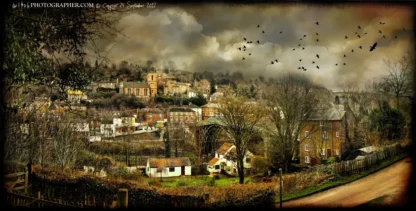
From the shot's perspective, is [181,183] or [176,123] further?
[176,123]

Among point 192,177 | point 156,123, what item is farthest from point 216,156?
point 156,123

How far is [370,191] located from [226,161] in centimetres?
218

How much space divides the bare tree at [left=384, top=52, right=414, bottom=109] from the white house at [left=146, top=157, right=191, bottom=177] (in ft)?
10.6

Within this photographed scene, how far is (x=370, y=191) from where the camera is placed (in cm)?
580

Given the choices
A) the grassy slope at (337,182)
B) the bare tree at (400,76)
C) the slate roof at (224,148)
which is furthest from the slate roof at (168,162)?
the bare tree at (400,76)

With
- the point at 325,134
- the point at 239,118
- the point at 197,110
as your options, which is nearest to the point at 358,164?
the point at 325,134

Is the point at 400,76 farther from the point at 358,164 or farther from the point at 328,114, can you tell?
the point at 358,164

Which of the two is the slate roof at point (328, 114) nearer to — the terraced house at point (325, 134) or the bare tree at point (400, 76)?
the terraced house at point (325, 134)

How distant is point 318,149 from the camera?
5.88m

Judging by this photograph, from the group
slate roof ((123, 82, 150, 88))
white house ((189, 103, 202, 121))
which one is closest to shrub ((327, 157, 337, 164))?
white house ((189, 103, 202, 121))

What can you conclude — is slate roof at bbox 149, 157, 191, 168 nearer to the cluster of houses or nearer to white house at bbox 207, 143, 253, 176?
the cluster of houses

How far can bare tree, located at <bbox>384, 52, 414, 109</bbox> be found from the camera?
582 centimetres

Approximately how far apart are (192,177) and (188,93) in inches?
48.1

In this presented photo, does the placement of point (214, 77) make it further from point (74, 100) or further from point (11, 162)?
point (11, 162)
